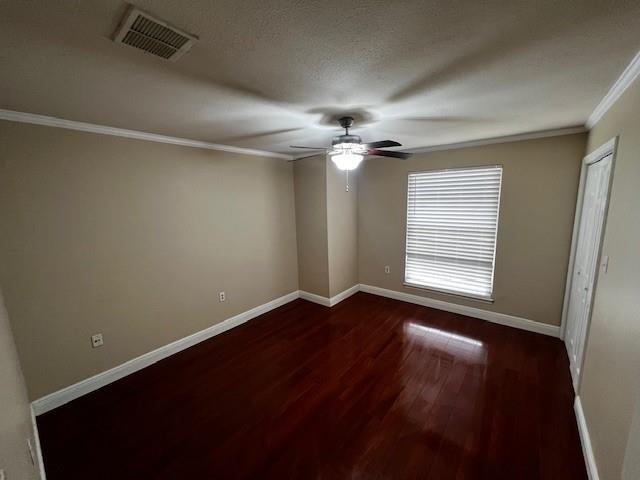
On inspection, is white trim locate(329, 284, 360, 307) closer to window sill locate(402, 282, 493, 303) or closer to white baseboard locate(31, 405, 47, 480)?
window sill locate(402, 282, 493, 303)

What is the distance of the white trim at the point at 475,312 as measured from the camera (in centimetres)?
311

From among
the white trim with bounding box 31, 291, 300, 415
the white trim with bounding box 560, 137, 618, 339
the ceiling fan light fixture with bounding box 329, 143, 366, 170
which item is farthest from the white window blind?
the white trim with bounding box 31, 291, 300, 415

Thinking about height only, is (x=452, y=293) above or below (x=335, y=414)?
above

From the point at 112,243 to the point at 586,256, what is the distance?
173 inches

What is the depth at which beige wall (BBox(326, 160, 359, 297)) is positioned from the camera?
3.88 metres

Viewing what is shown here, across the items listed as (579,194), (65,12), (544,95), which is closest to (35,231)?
(65,12)

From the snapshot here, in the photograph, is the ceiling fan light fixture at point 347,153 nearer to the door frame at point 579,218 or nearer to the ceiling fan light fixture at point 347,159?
the ceiling fan light fixture at point 347,159

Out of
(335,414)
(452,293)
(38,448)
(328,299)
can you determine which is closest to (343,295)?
(328,299)

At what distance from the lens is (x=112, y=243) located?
95.1 inches

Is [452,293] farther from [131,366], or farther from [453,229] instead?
[131,366]

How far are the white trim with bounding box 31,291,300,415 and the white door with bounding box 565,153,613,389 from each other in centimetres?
357

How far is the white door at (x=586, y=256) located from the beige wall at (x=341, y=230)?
108 inches

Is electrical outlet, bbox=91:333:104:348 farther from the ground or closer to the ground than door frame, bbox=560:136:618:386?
closer to the ground

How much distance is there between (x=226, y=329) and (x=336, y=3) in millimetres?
3470
